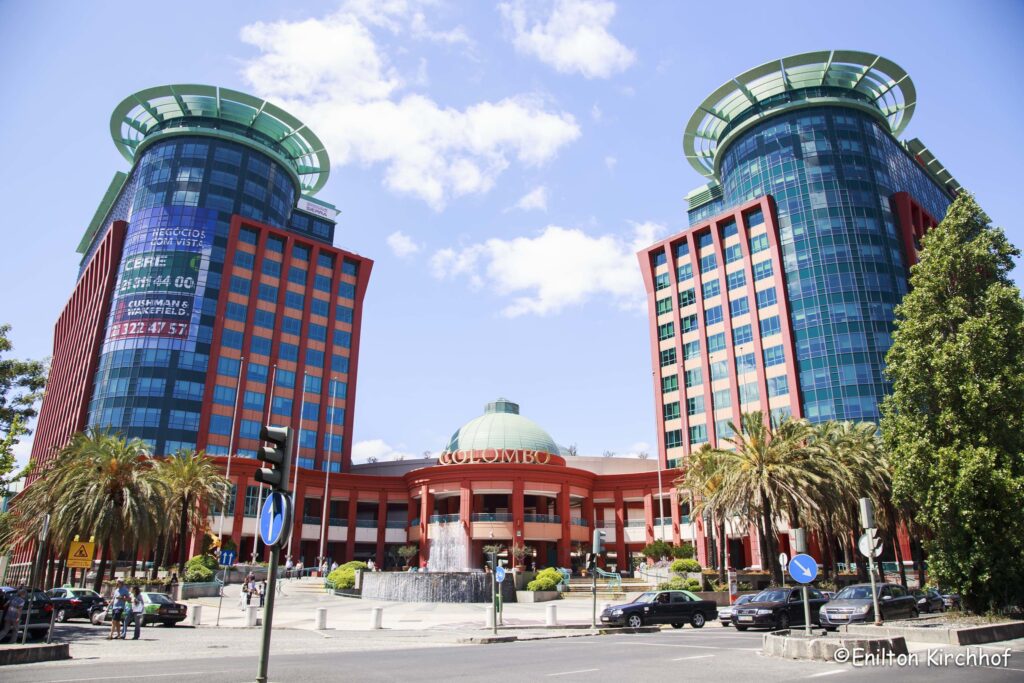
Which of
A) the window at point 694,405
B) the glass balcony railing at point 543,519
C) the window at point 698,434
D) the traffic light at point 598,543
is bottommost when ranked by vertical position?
the traffic light at point 598,543

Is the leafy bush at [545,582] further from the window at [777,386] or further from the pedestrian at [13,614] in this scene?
the window at [777,386]

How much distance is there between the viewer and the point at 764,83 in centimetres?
8169

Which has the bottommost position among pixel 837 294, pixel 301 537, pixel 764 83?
pixel 301 537

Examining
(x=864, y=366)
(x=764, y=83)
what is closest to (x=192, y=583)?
(x=864, y=366)

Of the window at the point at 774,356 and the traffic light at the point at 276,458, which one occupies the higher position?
the window at the point at 774,356

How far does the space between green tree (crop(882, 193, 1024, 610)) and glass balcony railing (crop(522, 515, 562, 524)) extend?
40.5 m

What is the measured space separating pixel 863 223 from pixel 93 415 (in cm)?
8551

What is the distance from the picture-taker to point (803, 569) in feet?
53.1

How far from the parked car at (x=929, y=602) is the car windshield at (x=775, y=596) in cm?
800

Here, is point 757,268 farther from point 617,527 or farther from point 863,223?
point 617,527

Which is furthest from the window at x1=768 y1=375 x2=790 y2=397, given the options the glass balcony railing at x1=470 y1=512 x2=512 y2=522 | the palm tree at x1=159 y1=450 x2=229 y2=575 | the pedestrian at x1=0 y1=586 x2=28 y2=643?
the pedestrian at x1=0 y1=586 x2=28 y2=643

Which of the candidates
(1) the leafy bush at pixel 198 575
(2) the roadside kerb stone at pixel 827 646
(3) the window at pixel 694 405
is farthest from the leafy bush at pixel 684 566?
(3) the window at pixel 694 405

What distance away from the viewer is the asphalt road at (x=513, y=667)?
43.2 ft

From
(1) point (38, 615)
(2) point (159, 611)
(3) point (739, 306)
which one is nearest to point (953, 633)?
(1) point (38, 615)
